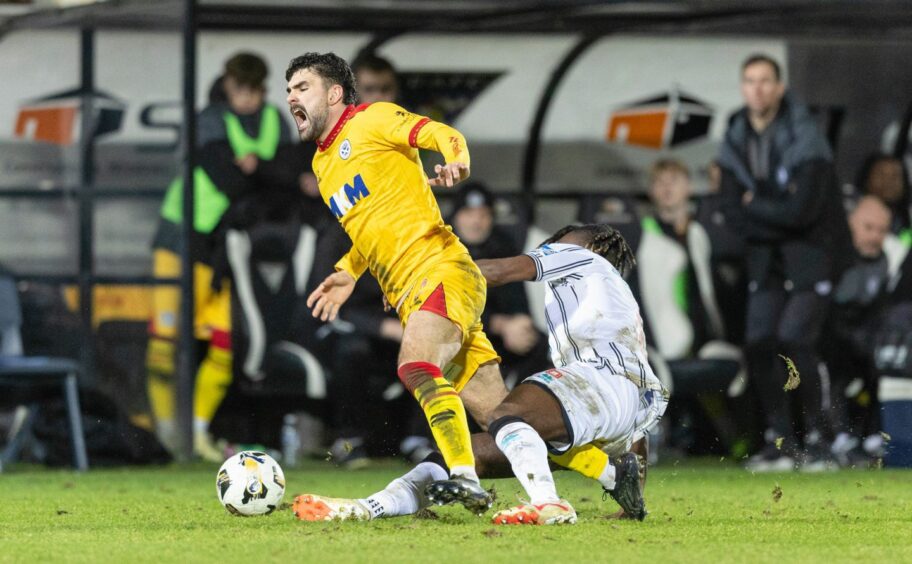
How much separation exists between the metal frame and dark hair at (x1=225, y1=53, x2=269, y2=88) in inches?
14.3

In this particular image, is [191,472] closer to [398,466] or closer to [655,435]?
[398,466]

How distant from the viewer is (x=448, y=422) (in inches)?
257

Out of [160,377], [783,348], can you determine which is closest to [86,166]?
[160,377]

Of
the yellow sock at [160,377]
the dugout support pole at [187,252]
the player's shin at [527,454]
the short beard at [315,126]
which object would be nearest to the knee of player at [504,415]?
the player's shin at [527,454]

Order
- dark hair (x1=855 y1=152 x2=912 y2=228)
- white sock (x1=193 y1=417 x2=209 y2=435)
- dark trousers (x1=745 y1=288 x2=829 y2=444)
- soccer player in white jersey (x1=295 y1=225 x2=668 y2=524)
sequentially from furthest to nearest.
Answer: dark hair (x1=855 y1=152 x2=912 y2=228) < white sock (x1=193 y1=417 x2=209 y2=435) < dark trousers (x1=745 y1=288 x2=829 y2=444) < soccer player in white jersey (x1=295 y1=225 x2=668 y2=524)

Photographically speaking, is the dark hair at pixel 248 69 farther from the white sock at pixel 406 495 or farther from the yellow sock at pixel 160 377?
the white sock at pixel 406 495

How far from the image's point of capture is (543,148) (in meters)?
12.8

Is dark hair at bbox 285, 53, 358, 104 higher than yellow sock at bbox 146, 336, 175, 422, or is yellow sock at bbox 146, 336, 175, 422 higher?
dark hair at bbox 285, 53, 358, 104

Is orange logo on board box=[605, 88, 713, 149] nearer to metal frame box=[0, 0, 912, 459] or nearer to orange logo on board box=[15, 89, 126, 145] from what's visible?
metal frame box=[0, 0, 912, 459]

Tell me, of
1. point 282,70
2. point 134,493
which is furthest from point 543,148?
point 134,493

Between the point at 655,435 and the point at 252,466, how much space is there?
211 inches

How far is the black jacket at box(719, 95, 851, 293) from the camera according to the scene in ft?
38.1

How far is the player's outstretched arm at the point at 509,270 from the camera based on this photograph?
6.59 metres

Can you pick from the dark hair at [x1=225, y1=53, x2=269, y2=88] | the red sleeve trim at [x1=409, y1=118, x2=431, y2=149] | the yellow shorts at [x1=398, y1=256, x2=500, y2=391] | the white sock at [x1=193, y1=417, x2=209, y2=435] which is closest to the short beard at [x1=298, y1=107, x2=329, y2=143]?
the red sleeve trim at [x1=409, y1=118, x2=431, y2=149]
